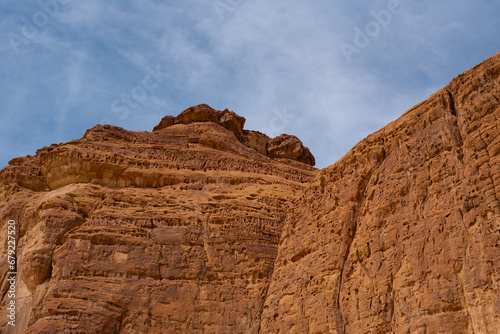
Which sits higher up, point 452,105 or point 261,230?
point 452,105

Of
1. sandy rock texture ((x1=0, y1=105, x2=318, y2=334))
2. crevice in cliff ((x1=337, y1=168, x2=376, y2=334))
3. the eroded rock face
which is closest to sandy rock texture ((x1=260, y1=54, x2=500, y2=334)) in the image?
crevice in cliff ((x1=337, y1=168, x2=376, y2=334))

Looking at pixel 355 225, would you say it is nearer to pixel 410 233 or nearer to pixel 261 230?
pixel 410 233

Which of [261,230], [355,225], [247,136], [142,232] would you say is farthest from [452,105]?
[247,136]

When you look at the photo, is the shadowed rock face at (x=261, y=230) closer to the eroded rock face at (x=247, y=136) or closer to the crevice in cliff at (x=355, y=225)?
the crevice in cliff at (x=355, y=225)

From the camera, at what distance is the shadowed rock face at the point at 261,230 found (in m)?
17.1

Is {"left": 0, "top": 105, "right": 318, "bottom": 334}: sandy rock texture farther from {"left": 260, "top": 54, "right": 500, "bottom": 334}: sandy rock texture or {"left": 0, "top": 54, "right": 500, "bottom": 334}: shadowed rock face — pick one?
{"left": 260, "top": 54, "right": 500, "bottom": 334}: sandy rock texture

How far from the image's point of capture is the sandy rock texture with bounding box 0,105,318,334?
24.5 metres

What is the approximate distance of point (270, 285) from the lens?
25.6 metres

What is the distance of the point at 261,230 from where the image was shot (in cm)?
2823

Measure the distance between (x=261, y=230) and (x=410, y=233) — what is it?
1048cm

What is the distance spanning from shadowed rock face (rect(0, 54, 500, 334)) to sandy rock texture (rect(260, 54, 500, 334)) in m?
0.05

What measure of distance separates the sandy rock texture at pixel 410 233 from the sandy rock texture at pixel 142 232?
97.6 inches

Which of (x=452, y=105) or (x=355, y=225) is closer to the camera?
(x=452, y=105)

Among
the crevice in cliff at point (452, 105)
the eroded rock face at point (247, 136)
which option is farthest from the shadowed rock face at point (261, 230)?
the eroded rock face at point (247, 136)
